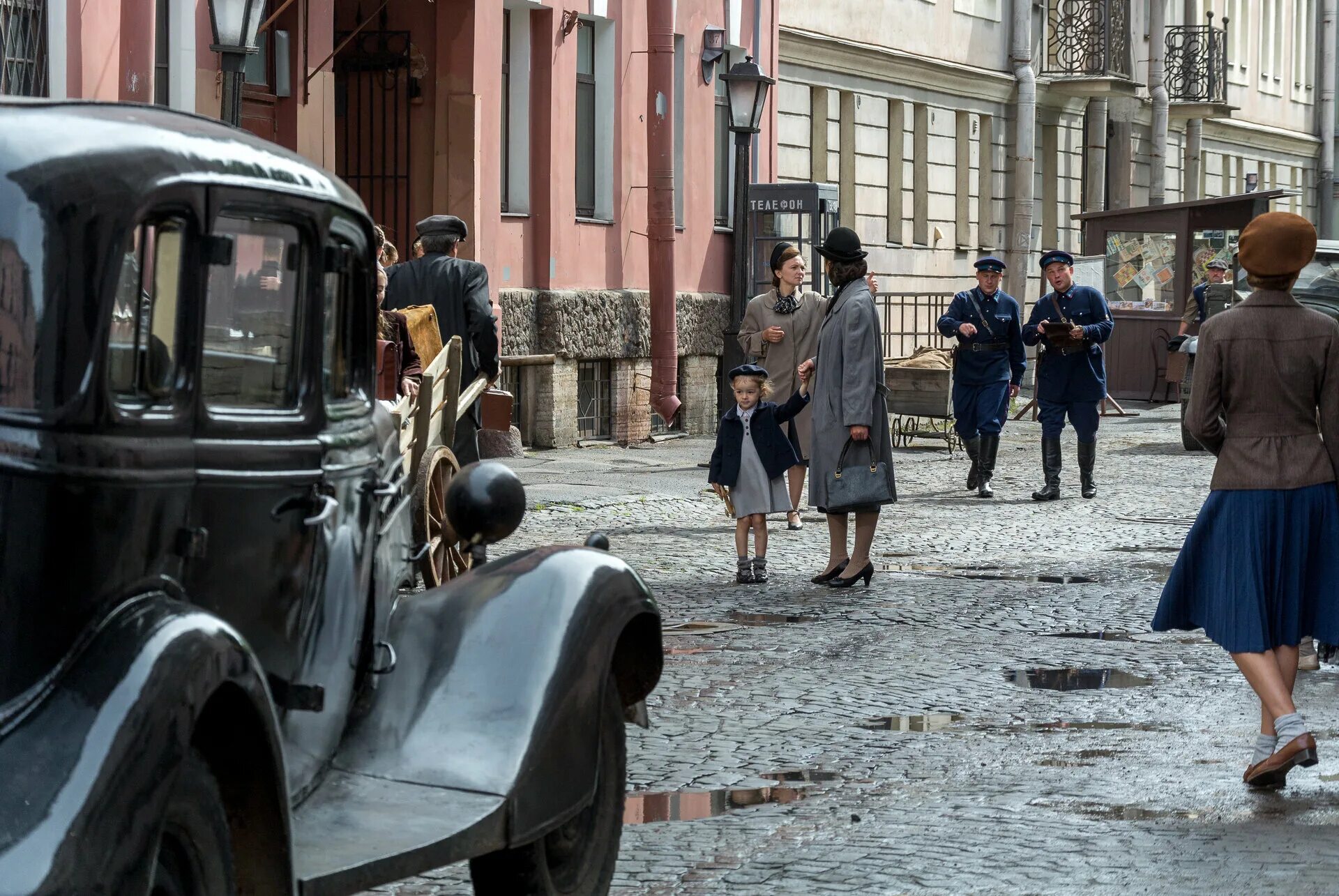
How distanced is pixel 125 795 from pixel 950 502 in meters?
13.8

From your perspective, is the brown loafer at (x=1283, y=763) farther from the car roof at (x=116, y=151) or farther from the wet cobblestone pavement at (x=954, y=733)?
the car roof at (x=116, y=151)

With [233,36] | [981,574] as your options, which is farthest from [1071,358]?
[233,36]

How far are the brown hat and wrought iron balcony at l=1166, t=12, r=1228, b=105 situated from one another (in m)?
38.5

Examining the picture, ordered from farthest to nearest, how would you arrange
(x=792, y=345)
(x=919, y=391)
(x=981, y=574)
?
(x=919, y=391) → (x=792, y=345) → (x=981, y=574)

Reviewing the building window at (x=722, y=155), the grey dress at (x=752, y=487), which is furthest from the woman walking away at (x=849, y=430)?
the building window at (x=722, y=155)

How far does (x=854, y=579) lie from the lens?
11852mm

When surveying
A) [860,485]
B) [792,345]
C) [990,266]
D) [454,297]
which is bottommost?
[860,485]

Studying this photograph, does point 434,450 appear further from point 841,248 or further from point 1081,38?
point 1081,38

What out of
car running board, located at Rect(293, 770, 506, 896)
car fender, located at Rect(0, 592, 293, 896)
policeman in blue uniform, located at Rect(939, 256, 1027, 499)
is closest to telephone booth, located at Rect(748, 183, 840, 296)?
policeman in blue uniform, located at Rect(939, 256, 1027, 499)

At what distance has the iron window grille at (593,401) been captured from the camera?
23.4m

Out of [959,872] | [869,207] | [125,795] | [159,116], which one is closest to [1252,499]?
[959,872]

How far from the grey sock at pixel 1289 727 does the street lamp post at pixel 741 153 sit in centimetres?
1278

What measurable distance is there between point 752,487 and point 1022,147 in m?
26.0

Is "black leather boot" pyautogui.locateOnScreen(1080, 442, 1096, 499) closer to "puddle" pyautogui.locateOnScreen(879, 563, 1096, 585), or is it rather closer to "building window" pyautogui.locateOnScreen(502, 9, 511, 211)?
"puddle" pyautogui.locateOnScreen(879, 563, 1096, 585)
